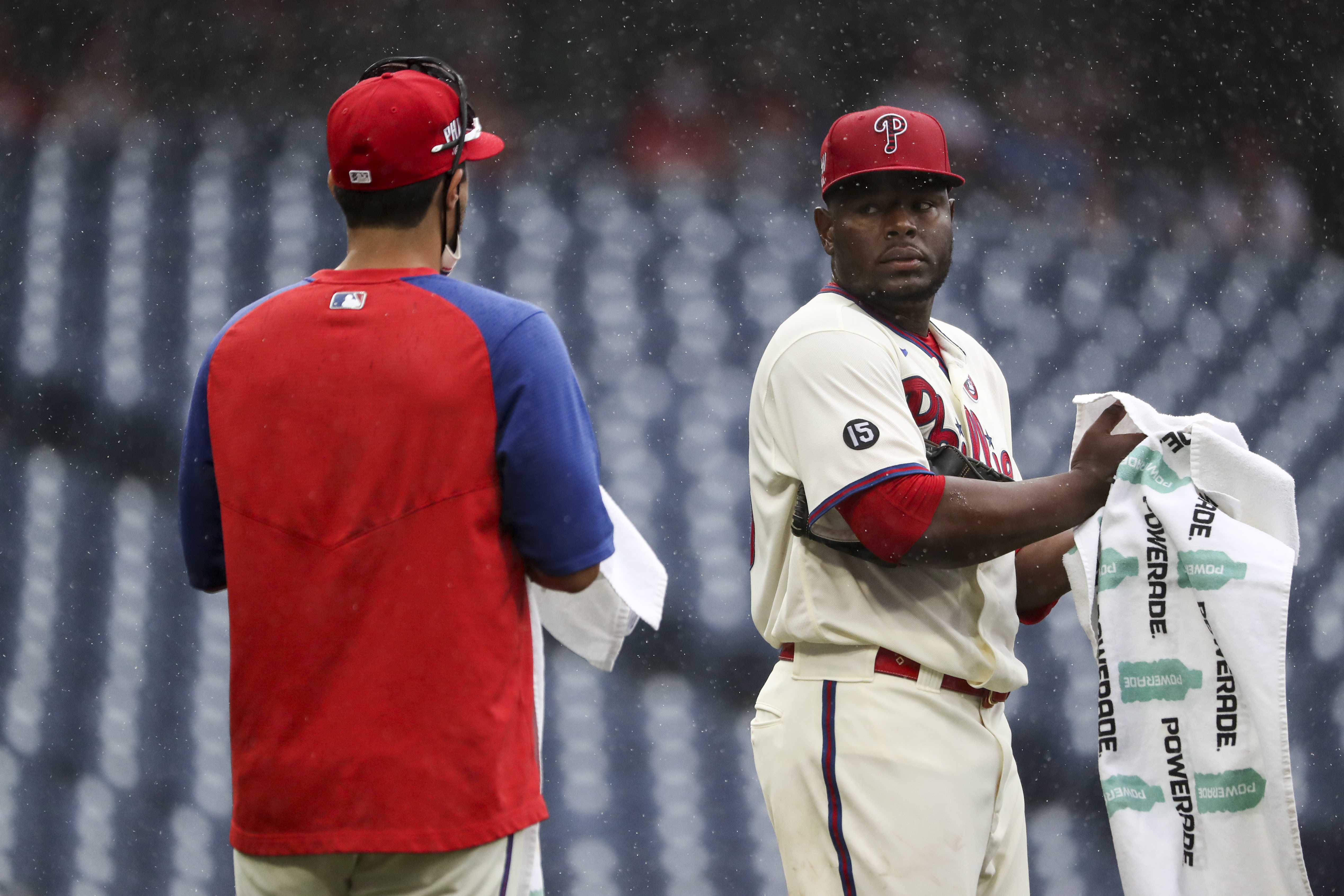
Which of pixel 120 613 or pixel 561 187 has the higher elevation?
pixel 561 187

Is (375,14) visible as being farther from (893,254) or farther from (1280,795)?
(1280,795)

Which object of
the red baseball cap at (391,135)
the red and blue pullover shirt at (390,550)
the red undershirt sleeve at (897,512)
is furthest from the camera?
the red undershirt sleeve at (897,512)

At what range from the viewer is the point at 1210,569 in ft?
5.06

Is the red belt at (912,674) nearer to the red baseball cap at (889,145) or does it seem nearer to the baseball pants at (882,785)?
the baseball pants at (882,785)

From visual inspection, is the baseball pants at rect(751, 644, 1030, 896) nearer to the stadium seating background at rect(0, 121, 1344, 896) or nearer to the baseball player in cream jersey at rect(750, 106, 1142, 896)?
the baseball player in cream jersey at rect(750, 106, 1142, 896)

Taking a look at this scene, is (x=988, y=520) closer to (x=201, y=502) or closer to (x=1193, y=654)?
(x=1193, y=654)

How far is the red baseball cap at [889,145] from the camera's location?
5.65ft

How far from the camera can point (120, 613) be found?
2.81m

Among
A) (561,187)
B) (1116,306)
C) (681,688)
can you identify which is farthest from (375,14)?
(1116,306)

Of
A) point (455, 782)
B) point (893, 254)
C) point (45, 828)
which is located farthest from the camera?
point (45, 828)

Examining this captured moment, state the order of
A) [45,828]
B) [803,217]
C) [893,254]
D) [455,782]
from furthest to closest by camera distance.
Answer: [803,217]
[45,828]
[893,254]
[455,782]

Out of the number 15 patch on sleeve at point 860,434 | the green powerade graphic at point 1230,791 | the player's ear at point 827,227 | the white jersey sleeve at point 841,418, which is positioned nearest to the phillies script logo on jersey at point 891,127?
the player's ear at point 827,227

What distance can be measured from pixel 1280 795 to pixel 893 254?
0.79 m

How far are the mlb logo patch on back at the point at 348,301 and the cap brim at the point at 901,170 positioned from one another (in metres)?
0.75
